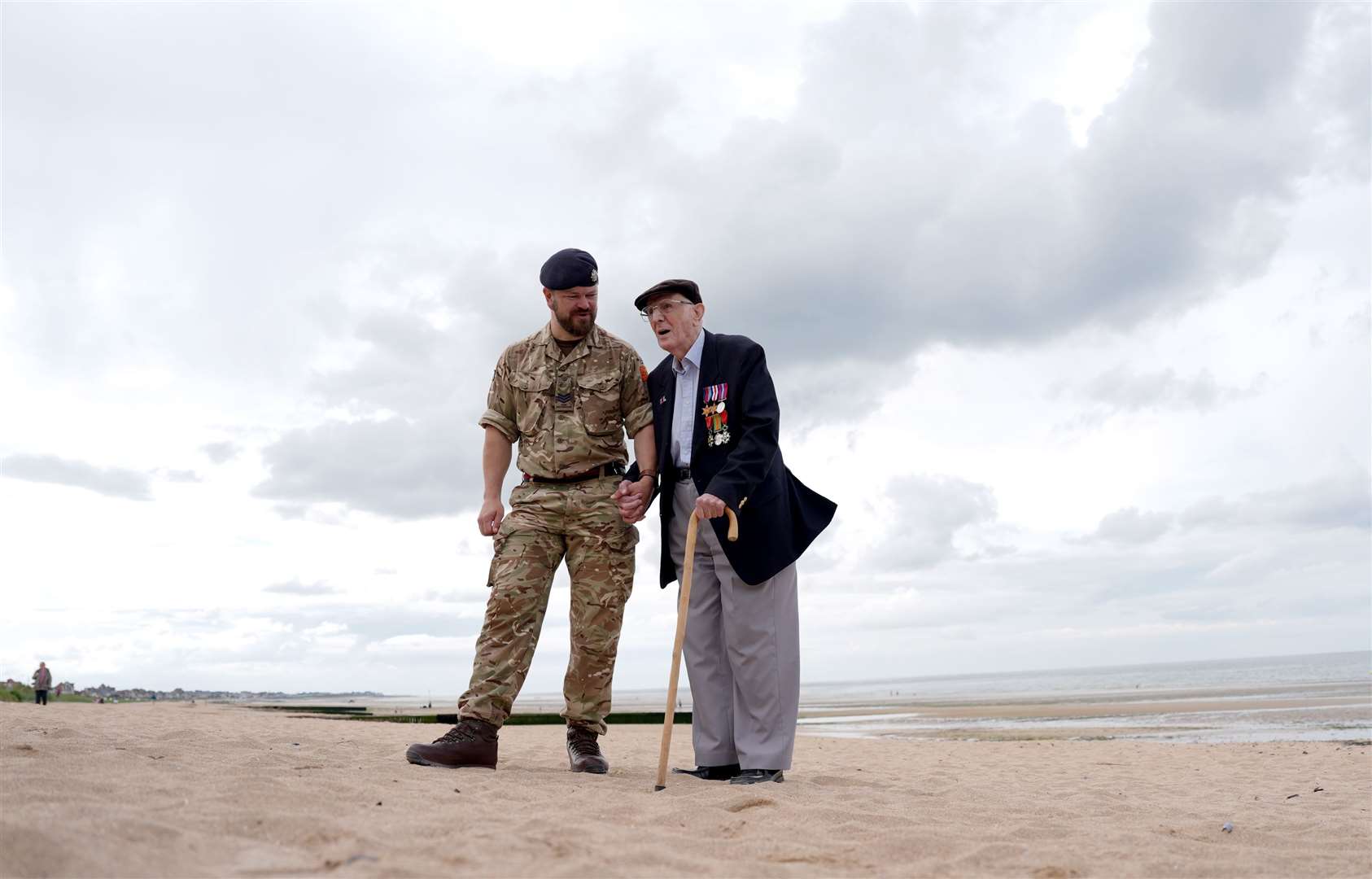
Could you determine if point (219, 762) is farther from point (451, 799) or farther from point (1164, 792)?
point (1164, 792)

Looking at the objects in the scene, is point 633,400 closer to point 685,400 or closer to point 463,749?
point 685,400

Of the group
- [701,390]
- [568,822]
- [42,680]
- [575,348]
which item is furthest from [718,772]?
[42,680]

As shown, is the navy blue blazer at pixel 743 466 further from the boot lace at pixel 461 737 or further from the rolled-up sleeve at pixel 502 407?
the boot lace at pixel 461 737

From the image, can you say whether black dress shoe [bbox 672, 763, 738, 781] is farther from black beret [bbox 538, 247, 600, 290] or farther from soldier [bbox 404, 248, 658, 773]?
black beret [bbox 538, 247, 600, 290]

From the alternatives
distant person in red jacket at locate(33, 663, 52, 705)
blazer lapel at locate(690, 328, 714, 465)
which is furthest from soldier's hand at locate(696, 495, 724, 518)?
distant person in red jacket at locate(33, 663, 52, 705)

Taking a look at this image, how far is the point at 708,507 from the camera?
392 cm

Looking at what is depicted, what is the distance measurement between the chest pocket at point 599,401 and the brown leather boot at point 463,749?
1377mm

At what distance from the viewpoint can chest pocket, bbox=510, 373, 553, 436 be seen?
4492mm

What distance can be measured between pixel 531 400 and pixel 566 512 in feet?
1.85

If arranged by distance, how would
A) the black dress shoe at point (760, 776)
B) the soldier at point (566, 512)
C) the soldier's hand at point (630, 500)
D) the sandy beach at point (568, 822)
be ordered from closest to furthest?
the sandy beach at point (568, 822), the black dress shoe at point (760, 776), the soldier at point (566, 512), the soldier's hand at point (630, 500)

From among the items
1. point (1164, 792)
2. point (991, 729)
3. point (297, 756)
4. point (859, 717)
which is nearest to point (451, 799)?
point (297, 756)

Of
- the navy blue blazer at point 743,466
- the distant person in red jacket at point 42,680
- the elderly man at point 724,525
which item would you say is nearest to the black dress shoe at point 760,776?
the elderly man at point 724,525

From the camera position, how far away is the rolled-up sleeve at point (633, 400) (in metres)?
4.55

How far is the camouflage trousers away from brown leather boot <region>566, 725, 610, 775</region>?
0.06 metres
